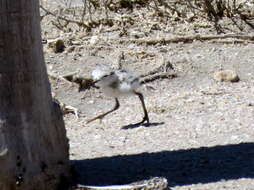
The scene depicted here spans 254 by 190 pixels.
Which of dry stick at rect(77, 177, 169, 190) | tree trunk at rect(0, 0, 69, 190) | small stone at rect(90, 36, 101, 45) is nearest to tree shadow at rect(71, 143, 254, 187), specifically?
dry stick at rect(77, 177, 169, 190)

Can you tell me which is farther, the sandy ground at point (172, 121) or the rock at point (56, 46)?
the rock at point (56, 46)

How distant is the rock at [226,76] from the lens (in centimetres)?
961

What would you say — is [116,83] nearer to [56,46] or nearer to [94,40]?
[56,46]

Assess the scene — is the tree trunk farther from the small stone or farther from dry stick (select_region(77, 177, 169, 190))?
the small stone

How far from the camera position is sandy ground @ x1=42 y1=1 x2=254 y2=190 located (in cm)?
626

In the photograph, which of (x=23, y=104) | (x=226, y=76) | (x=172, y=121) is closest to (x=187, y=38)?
(x=226, y=76)

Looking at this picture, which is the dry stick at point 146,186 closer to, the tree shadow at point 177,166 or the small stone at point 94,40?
the tree shadow at point 177,166

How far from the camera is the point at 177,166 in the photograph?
6391mm

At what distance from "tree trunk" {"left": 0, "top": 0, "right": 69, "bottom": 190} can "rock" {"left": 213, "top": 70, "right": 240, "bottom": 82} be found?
4.50 m

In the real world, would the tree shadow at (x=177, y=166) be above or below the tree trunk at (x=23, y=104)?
below

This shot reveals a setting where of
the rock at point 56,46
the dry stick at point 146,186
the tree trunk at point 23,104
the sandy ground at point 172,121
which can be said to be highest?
the tree trunk at point 23,104

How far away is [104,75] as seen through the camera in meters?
8.61

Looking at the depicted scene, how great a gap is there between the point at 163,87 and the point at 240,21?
112 inches

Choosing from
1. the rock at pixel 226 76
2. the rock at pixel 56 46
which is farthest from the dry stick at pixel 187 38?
the rock at pixel 226 76
